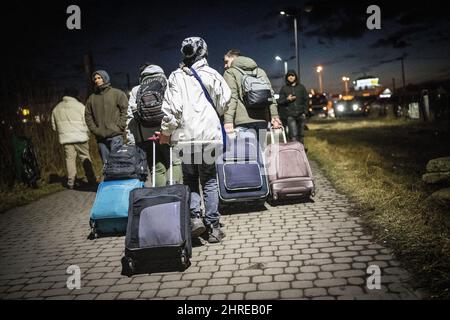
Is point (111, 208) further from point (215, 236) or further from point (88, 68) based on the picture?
point (88, 68)

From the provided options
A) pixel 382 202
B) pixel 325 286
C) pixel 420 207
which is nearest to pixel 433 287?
pixel 325 286

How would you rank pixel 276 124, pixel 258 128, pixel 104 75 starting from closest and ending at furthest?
pixel 276 124 < pixel 258 128 < pixel 104 75

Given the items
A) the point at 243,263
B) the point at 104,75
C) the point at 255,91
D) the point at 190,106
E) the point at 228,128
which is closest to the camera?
the point at 243,263

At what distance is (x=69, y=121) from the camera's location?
7.68 m

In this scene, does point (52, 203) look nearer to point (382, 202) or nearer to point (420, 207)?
point (382, 202)

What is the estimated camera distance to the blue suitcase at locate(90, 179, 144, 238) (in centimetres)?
449

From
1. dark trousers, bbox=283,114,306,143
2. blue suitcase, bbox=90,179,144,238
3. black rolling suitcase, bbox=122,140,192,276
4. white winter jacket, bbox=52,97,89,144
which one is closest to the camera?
black rolling suitcase, bbox=122,140,192,276

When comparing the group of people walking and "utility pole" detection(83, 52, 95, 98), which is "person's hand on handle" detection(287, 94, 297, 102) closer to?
the group of people walking

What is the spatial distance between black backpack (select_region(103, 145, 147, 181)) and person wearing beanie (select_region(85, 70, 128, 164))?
4.19 ft

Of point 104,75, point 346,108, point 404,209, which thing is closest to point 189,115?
point 404,209

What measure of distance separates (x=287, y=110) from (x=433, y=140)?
6.67 metres

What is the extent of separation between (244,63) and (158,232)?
3.25m

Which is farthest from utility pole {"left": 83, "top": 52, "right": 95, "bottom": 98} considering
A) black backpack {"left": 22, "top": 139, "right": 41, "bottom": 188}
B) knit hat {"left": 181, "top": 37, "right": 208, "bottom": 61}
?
knit hat {"left": 181, "top": 37, "right": 208, "bottom": 61}

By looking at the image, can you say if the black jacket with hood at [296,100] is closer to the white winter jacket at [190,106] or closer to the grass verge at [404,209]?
the grass verge at [404,209]
